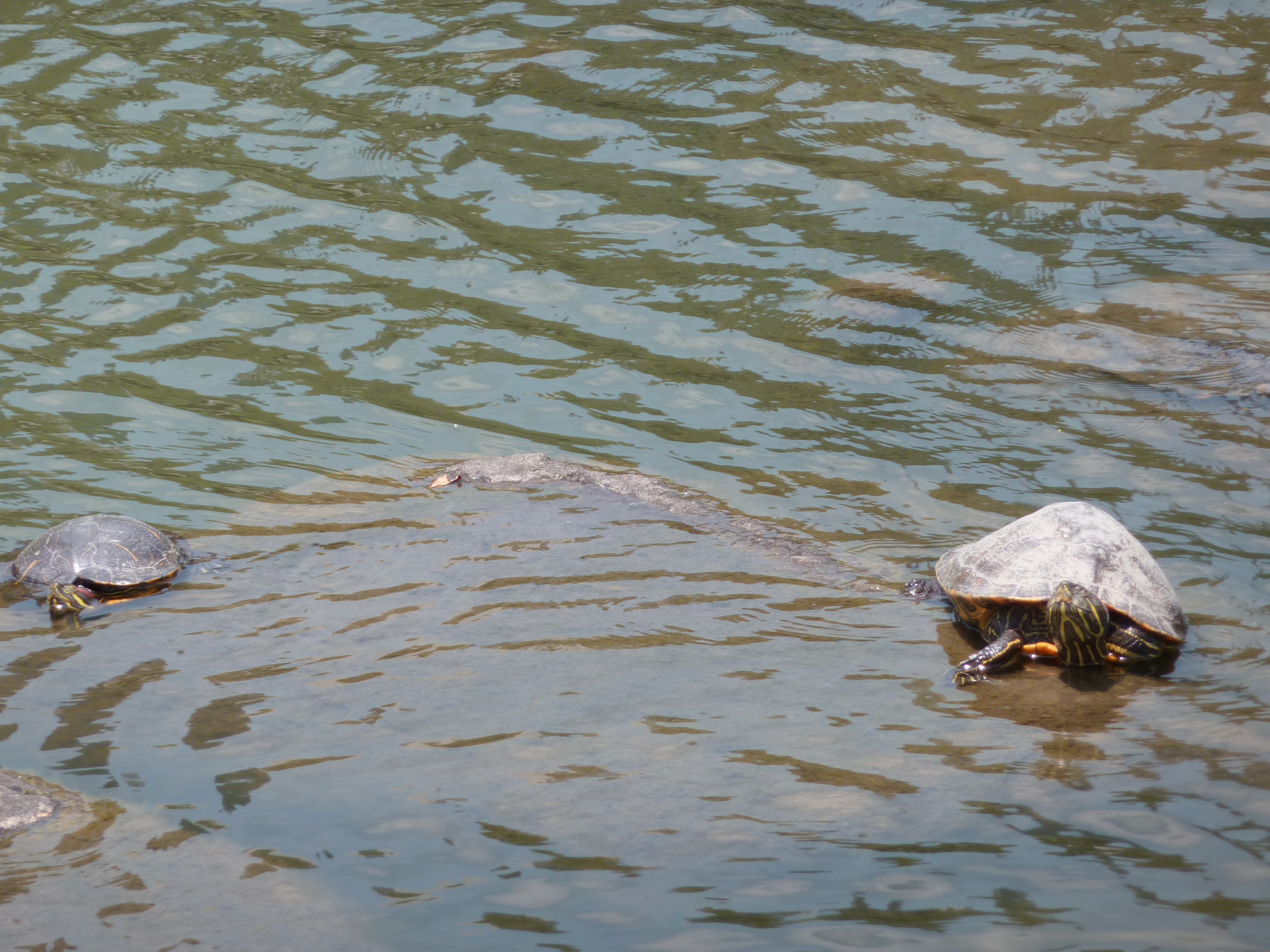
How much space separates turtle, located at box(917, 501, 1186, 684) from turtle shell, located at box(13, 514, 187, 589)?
4376 mm

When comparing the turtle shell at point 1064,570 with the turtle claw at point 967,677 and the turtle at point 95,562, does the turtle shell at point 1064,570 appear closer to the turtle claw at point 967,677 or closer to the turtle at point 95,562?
the turtle claw at point 967,677

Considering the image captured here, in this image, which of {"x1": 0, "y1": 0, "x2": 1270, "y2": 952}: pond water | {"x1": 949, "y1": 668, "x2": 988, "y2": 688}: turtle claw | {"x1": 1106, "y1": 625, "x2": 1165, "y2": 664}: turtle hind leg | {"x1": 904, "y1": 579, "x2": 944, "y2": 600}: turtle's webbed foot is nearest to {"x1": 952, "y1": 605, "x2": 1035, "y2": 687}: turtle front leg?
{"x1": 949, "y1": 668, "x2": 988, "y2": 688}: turtle claw

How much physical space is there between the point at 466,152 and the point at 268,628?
6.49 m

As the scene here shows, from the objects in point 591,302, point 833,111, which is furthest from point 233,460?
point 833,111

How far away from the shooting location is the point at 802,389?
7.74m

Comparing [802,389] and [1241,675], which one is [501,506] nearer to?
[802,389]

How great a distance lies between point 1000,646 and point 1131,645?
1.90 ft

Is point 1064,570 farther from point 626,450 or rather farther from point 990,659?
point 626,450

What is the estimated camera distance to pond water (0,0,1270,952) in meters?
3.61

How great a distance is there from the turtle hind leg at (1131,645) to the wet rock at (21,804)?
4.49m

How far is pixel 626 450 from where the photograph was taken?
7.36 meters

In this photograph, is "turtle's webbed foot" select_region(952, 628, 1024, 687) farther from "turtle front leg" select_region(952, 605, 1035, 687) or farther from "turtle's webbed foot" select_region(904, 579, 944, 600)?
"turtle's webbed foot" select_region(904, 579, 944, 600)

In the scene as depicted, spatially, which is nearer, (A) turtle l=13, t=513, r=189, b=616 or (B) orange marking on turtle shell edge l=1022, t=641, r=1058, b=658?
(B) orange marking on turtle shell edge l=1022, t=641, r=1058, b=658

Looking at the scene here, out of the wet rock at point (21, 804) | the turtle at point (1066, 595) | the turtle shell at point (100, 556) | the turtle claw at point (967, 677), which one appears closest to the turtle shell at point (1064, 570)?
the turtle at point (1066, 595)
